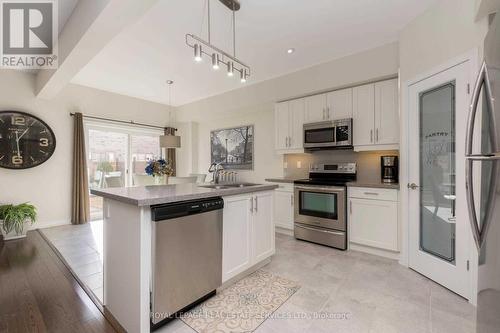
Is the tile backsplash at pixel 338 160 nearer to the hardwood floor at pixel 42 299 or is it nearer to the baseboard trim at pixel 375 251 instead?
the baseboard trim at pixel 375 251

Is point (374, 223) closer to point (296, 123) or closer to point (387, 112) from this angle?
point (387, 112)

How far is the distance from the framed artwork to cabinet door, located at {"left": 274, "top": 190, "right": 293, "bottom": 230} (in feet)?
4.27

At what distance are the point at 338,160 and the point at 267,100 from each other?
1691mm

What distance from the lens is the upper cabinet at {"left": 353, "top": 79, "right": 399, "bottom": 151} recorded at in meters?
3.01

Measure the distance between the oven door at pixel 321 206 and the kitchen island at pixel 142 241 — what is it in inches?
50.6

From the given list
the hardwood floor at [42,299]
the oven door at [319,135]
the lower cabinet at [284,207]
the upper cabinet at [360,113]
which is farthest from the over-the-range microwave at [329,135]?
the hardwood floor at [42,299]

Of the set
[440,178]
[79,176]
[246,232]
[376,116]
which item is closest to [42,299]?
[246,232]

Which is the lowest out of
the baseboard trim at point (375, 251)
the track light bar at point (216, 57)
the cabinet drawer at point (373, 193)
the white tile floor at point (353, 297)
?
the white tile floor at point (353, 297)

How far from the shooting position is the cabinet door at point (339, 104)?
11.1 ft

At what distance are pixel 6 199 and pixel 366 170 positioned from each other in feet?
19.4

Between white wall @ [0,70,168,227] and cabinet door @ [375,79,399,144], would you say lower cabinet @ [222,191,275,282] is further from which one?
white wall @ [0,70,168,227]

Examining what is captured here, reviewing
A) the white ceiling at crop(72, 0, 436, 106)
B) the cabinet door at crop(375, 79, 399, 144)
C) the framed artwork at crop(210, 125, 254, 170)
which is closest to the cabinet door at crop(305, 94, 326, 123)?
the white ceiling at crop(72, 0, 436, 106)

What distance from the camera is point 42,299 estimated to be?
1985mm

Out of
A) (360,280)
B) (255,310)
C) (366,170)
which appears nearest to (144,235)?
(255,310)
